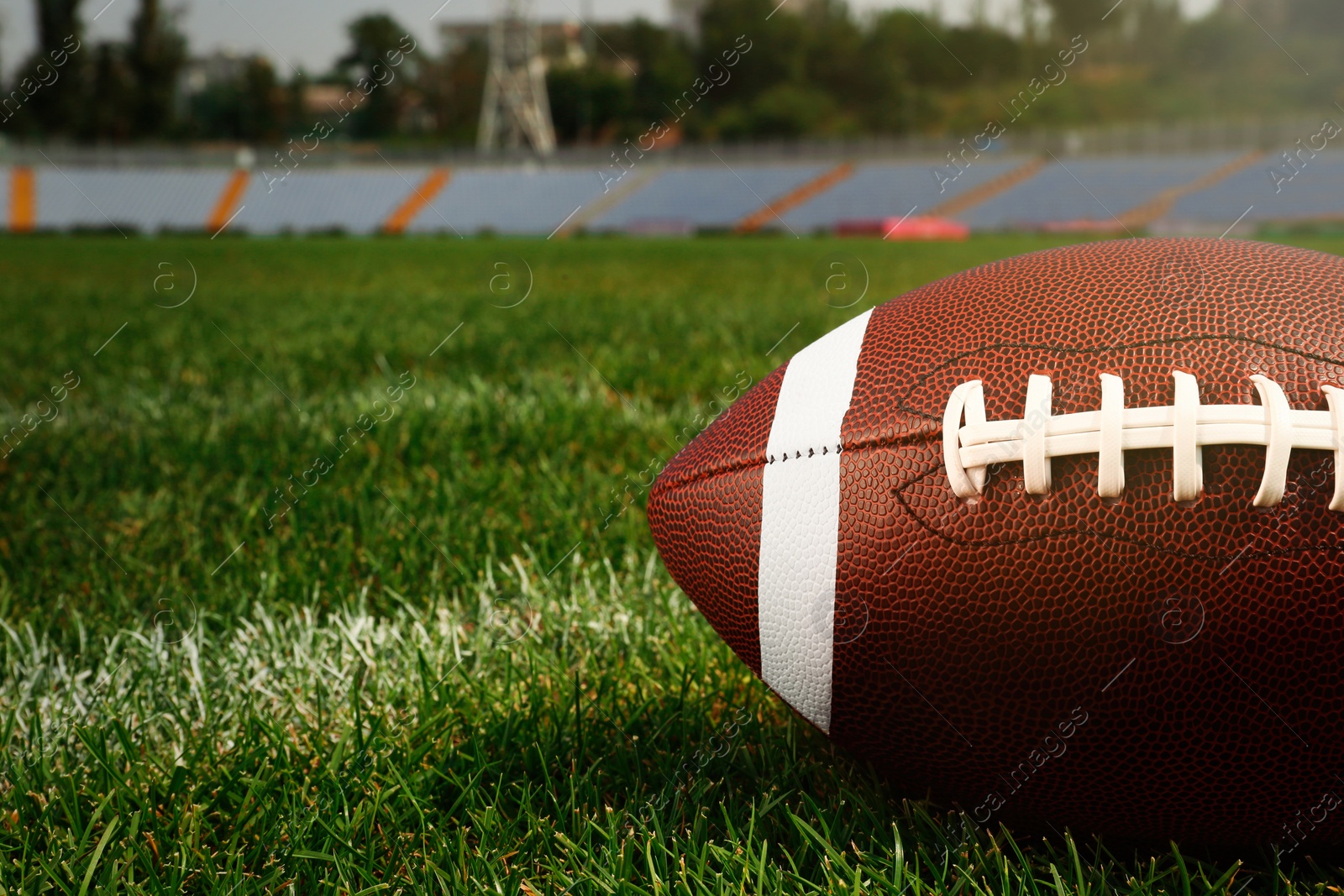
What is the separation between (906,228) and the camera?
2855cm

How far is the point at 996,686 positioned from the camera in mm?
1052

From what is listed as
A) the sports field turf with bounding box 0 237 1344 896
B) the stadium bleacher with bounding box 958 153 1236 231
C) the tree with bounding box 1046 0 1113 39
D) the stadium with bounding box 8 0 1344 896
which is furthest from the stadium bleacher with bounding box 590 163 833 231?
the tree with bounding box 1046 0 1113 39

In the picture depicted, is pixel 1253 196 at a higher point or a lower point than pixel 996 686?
lower

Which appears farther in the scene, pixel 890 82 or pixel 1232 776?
pixel 890 82

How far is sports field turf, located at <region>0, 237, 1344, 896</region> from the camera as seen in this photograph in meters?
1.10

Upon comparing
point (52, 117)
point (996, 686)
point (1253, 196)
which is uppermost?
point (52, 117)

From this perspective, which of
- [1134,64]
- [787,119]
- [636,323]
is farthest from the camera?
[1134,64]

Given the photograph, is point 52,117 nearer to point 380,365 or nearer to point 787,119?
point 787,119

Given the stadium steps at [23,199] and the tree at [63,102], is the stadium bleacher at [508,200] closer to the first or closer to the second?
the stadium steps at [23,199]

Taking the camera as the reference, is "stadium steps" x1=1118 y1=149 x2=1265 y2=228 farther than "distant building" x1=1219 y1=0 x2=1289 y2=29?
No

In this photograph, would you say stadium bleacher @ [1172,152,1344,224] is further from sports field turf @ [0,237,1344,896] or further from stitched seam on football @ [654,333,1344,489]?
stitched seam on football @ [654,333,1344,489]

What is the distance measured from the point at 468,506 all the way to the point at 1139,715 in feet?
4.87

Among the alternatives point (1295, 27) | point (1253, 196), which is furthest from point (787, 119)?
point (1295, 27)

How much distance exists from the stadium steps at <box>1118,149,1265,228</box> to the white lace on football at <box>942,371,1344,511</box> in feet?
90.9
